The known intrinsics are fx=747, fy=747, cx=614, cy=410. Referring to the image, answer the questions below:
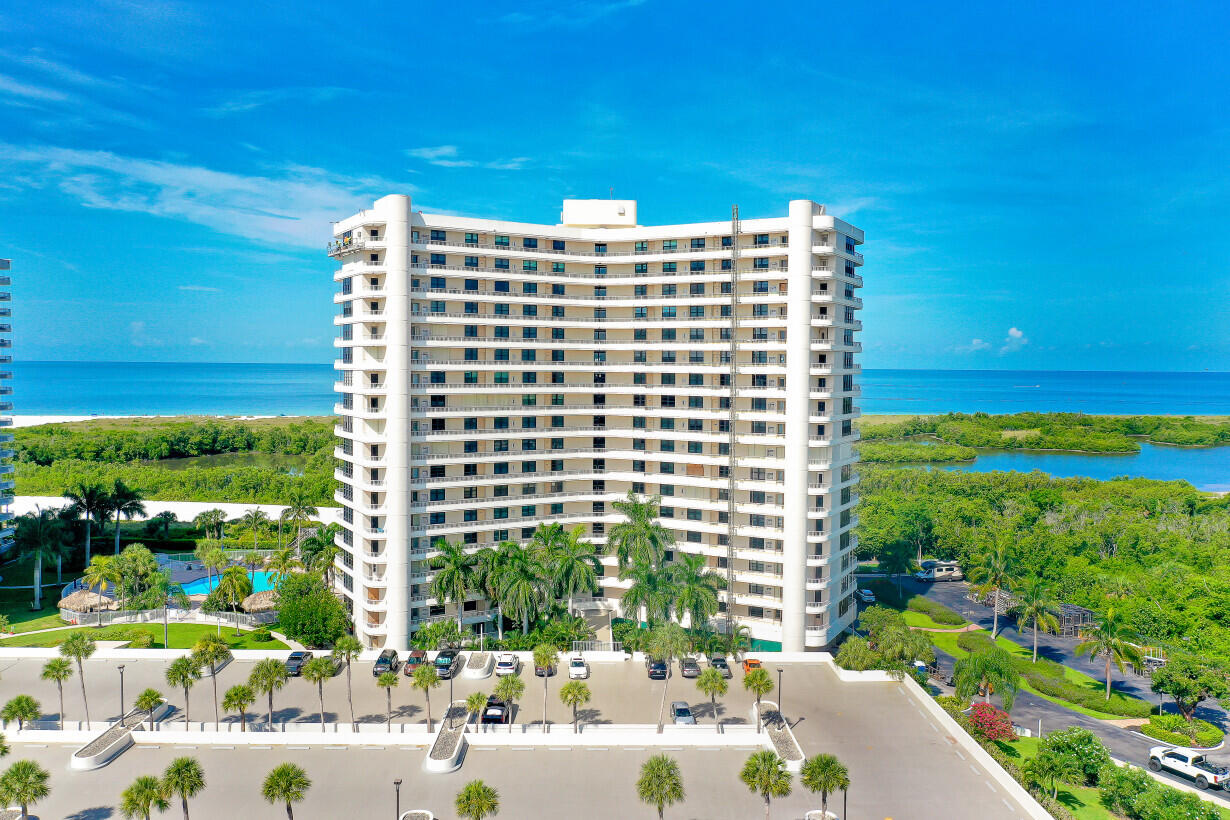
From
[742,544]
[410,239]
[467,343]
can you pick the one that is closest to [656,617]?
[742,544]

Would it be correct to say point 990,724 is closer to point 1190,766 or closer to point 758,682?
point 1190,766

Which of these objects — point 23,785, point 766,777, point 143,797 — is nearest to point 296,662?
point 23,785


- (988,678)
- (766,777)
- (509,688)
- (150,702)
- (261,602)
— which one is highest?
(509,688)

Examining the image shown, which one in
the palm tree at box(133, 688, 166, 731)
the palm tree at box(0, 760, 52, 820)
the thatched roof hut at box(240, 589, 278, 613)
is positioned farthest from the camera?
the thatched roof hut at box(240, 589, 278, 613)

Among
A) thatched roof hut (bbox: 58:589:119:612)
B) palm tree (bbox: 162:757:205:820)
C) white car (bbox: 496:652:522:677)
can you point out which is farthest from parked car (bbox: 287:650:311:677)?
thatched roof hut (bbox: 58:589:119:612)

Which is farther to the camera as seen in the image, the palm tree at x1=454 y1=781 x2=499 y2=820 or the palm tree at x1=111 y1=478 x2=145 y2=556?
the palm tree at x1=111 y1=478 x2=145 y2=556

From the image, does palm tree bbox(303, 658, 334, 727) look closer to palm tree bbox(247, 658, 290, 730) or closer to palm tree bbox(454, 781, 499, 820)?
palm tree bbox(247, 658, 290, 730)

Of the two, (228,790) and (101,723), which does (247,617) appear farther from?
(228,790)
